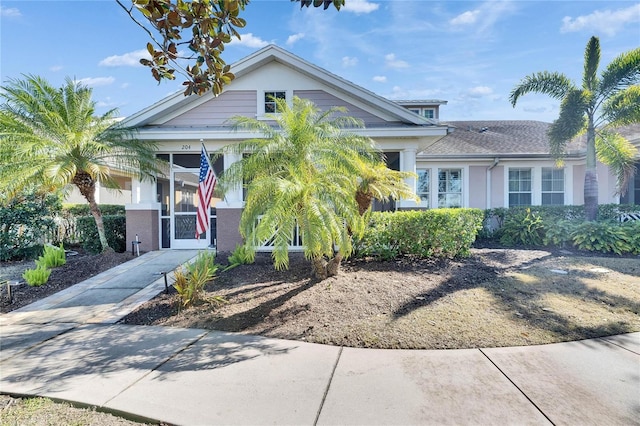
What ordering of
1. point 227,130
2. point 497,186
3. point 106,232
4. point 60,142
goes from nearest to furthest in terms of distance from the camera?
point 60,142
point 227,130
point 106,232
point 497,186

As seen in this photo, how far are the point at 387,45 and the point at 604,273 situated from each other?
8.25 metres

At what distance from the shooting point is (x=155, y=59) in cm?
326

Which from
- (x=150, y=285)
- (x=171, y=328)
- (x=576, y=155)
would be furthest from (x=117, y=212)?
(x=576, y=155)

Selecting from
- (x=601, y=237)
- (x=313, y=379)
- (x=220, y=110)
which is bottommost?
(x=313, y=379)

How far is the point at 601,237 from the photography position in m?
9.32

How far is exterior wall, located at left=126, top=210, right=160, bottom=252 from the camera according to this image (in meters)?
10.0

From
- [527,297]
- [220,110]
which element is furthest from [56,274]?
[527,297]

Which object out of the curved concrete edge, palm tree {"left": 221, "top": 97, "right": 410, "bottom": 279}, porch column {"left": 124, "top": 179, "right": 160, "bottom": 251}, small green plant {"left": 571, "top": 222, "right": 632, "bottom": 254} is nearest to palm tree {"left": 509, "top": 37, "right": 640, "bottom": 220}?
small green plant {"left": 571, "top": 222, "right": 632, "bottom": 254}

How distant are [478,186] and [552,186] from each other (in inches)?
124

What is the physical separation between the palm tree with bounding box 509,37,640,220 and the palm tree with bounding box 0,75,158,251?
12.7m

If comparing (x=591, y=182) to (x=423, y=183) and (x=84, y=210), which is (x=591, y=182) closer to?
(x=423, y=183)

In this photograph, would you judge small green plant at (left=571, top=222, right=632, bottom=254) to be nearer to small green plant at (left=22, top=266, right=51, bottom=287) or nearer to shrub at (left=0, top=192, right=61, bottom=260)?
small green plant at (left=22, top=266, right=51, bottom=287)

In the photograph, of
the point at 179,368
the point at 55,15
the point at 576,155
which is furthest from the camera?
the point at 576,155

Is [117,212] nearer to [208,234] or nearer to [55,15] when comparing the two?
[208,234]
